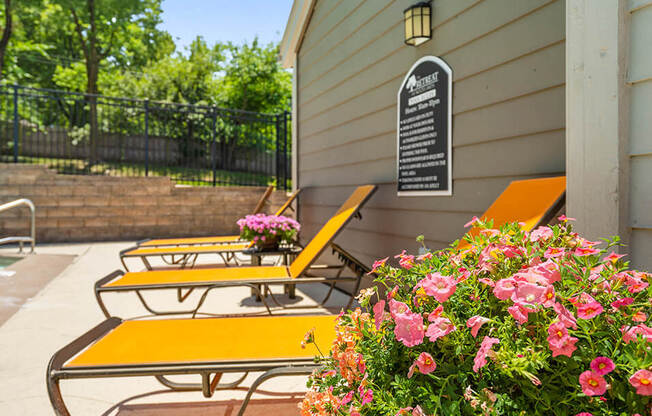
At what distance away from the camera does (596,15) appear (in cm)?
164

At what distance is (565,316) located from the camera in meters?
0.78

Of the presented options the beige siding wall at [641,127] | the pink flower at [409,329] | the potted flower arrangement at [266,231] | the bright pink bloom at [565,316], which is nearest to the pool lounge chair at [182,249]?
the potted flower arrangement at [266,231]

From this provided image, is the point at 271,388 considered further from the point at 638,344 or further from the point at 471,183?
the point at 638,344

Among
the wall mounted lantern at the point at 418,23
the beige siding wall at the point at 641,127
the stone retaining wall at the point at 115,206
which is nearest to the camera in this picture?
the beige siding wall at the point at 641,127

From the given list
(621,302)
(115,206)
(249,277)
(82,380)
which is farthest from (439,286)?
(115,206)

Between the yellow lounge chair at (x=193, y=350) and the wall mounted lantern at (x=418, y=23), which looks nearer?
the yellow lounge chair at (x=193, y=350)

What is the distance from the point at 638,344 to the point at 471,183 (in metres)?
2.23

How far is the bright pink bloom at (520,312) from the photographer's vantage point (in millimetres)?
813

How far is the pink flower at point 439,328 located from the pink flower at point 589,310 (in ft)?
0.75

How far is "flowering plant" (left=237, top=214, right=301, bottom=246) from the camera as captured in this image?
179 inches

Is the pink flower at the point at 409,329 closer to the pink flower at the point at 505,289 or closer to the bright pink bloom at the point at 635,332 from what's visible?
the pink flower at the point at 505,289

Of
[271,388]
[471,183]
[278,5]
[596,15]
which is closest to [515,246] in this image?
[596,15]

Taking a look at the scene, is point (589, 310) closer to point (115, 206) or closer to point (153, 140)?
point (115, 206)

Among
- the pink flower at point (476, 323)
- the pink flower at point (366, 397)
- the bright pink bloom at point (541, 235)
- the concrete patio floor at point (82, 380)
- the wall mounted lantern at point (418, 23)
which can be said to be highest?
the wall mounted lantern at point (418, 23)
